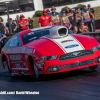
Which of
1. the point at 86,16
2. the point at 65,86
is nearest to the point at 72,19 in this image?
the point at 86,16

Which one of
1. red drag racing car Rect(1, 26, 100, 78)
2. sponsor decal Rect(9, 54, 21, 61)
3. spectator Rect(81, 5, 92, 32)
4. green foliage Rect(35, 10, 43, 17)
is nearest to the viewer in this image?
red drag racing car Rect(1, 26, 100, 78)

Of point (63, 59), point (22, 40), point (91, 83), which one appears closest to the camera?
point (91, 83)

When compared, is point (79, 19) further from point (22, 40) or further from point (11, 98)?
point (11, 98)

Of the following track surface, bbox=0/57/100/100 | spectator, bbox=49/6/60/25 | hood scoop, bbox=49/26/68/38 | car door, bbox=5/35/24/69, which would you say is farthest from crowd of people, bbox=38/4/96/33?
track surface, bbox=0/57/100/100

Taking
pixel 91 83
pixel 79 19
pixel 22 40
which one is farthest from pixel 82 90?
pixel 79 19

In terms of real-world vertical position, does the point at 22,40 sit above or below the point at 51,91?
above

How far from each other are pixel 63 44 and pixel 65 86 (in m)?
1.13

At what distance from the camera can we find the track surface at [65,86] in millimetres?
4927

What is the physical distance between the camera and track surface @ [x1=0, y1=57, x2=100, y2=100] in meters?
4.93

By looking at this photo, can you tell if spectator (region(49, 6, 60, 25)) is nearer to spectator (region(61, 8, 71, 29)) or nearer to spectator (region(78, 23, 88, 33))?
spectator (region(61, 8, 71, 29))

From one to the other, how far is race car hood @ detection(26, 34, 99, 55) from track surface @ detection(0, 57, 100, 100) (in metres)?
0.67

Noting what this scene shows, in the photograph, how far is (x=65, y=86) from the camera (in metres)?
5.79

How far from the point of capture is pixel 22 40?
24.7 ft

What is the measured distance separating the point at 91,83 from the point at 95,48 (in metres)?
1.15
